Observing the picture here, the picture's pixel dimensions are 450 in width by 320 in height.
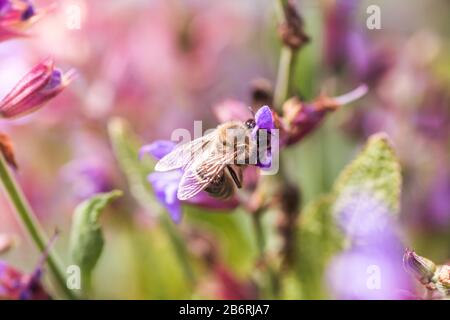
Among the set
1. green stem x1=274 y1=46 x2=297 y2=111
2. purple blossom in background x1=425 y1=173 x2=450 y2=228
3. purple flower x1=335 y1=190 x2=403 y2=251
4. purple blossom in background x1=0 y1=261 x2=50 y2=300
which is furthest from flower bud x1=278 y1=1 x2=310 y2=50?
purple blossom in background x1=425 y1=173 x2=450 y2=228

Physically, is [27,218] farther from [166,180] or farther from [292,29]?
[292,29]

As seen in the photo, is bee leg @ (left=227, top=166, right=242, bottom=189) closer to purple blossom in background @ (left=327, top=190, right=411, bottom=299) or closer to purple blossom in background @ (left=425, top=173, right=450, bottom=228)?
purple blossom in background @ (left=327, top=190, right=411, bottom=299)

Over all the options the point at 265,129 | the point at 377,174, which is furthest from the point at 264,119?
the point at 377,174

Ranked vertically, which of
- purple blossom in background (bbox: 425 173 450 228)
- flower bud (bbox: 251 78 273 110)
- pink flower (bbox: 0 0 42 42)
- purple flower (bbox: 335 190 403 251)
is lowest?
purple blossom in background (bbox: 425 173 450 228)

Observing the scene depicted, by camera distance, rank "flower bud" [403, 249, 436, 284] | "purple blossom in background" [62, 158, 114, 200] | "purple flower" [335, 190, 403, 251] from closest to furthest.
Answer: "flower bud" [403, 249, 436, 284] < "purple flower" [335, 190, 403, 251] < "purple blossom in background" [62, 158, 114, 200]
